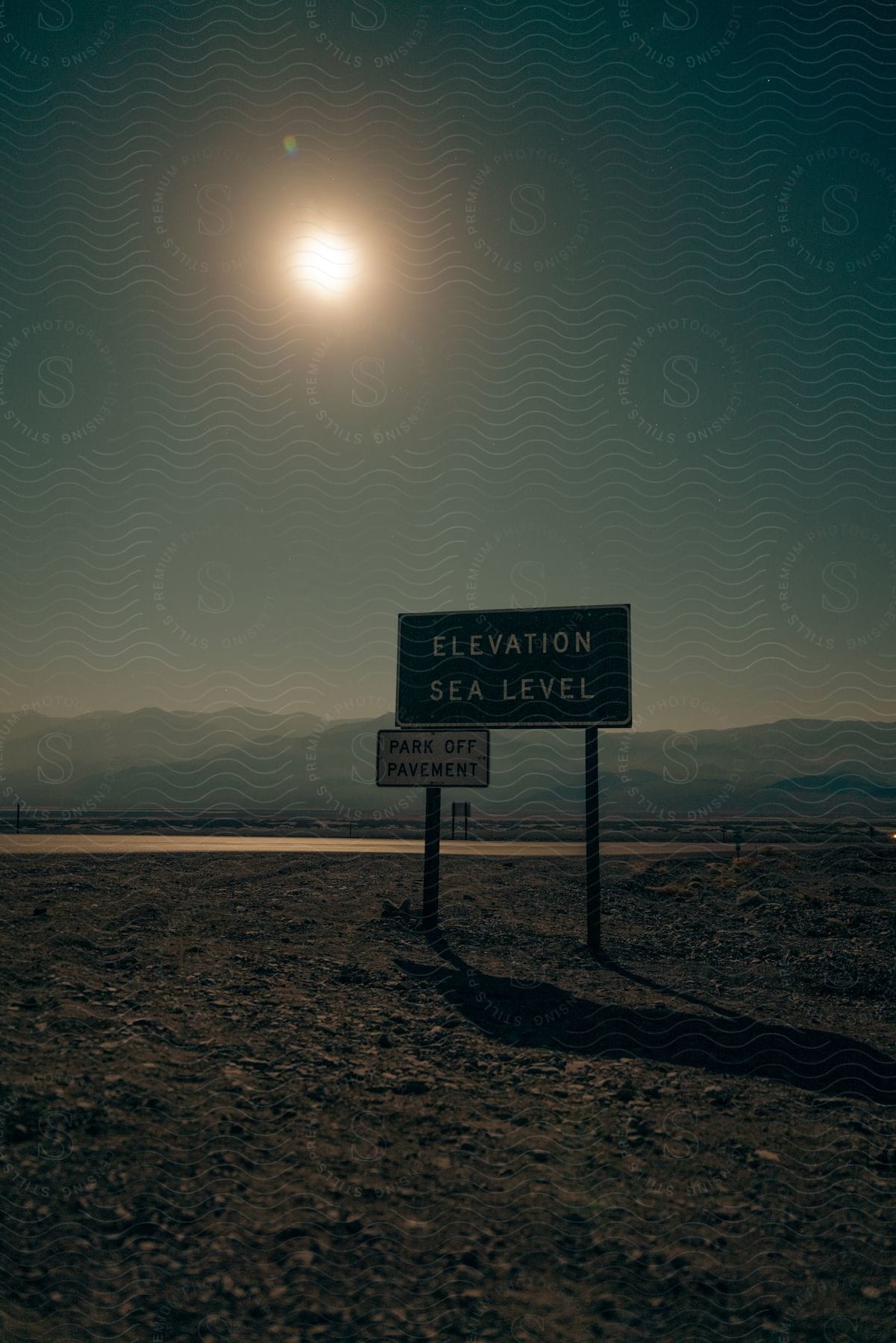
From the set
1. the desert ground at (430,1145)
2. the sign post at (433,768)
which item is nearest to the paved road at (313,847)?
the sign post at (433,768)

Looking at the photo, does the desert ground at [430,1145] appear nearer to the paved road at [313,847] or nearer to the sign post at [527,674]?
the sign post at [527,674]

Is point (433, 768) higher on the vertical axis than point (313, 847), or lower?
higher

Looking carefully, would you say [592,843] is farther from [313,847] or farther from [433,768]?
[313,847]

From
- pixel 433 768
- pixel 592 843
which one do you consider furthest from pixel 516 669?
pixel 592 843

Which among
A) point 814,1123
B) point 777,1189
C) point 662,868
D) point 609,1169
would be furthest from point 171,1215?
point 662,868

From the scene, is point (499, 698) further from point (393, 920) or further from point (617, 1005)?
point (617, 1005)

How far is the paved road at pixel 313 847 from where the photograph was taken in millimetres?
29828

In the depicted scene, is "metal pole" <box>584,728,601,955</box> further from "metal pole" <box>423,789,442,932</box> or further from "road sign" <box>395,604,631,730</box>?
"metal pole" <box>423,789,442,932</box>

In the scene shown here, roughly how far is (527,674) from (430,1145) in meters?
10.8

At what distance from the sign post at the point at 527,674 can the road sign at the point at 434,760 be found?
284 mm

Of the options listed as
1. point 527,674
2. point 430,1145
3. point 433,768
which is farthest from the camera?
point 433,768

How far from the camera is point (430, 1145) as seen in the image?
6.15 m

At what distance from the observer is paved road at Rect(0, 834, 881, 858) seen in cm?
2983

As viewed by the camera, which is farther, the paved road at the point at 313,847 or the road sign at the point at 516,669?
the paved road at the point at 313,847
